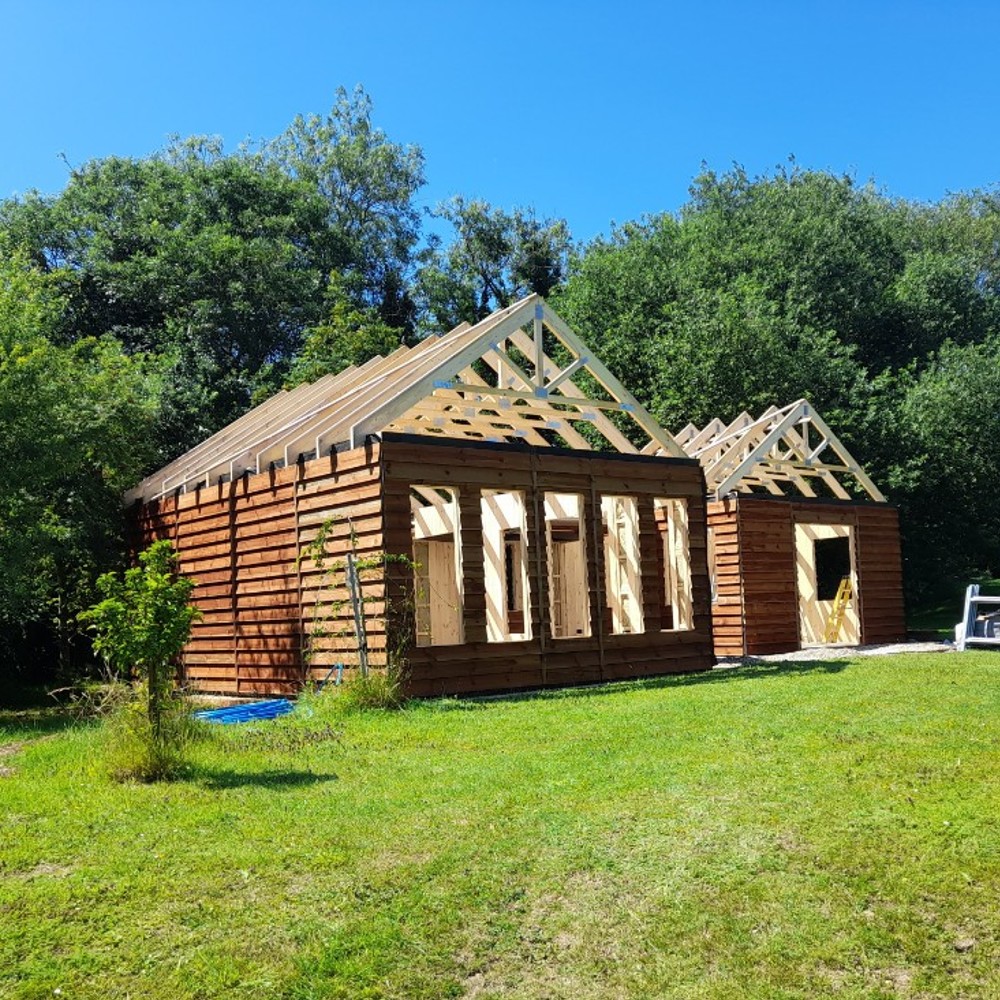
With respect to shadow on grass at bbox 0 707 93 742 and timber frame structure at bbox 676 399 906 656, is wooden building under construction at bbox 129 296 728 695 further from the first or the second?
shadow on grass at bbox 0 707 93 742

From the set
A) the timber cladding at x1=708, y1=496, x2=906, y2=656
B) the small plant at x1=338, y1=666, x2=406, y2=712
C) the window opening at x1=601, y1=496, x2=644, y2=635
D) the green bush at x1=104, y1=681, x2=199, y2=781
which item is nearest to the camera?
the green bush at x1=104, y1=681, x2=199, y2=781

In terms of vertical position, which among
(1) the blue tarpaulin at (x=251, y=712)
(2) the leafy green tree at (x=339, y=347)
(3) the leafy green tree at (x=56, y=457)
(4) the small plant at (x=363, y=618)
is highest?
(2) the leafy green tree at (x=339, y=347)

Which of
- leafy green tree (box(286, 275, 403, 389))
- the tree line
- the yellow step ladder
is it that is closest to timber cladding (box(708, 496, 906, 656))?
the yellow step ladder

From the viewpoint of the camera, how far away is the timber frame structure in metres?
17.7

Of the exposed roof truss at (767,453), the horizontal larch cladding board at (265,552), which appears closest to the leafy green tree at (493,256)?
the exposed roof truss at (767,453)

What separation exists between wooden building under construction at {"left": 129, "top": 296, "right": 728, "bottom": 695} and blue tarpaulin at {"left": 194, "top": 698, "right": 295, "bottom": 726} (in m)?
0.92

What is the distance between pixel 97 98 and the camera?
2545 cm

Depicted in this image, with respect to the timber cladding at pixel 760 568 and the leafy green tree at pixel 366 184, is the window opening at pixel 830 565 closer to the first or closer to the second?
the timber cladding at pixel 760 568

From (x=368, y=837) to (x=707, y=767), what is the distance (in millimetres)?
2350

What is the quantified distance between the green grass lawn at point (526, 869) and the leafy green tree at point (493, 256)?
1251 inches

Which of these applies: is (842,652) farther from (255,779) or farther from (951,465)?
(255,779)

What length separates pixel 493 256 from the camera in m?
39.2

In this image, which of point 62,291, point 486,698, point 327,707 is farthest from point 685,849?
point 62,291

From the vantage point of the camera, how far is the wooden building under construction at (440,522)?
1136 centimetres
